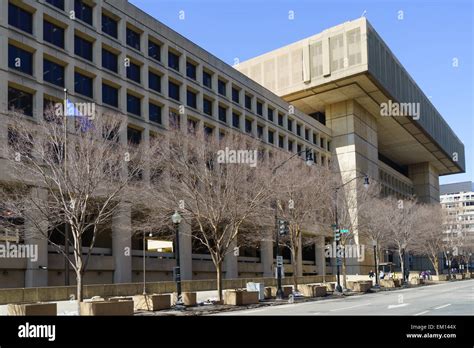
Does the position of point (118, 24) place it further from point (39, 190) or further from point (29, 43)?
point (39, 190)

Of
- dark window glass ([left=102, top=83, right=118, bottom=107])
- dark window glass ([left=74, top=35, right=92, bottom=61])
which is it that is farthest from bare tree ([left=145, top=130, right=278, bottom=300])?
dark window glass ([left=74, top=35, right=92, bottom=61])

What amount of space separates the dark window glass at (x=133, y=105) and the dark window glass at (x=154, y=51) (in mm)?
4819

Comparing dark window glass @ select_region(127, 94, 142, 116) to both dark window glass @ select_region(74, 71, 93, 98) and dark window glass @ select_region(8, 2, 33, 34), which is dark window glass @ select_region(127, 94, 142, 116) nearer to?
dark window glass @ select_region(74, 71, 93, 98)

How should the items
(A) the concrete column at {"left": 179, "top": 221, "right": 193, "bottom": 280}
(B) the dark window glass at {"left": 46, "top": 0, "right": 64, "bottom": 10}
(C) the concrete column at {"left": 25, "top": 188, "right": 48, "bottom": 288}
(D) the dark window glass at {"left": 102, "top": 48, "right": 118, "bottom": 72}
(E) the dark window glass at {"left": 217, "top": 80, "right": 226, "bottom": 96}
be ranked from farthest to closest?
(E) the dark window glass at {"left": 217, "top": 80, "right": 226, "bottom": 96} < (A) the concrete column at {"left": 179, "top": 221, "right": 193, "bottom": 280} < (D) the dark window glass at {"left": 102, "top": 48, "right": 118, "bottom": 72} < (B) the dark window glass at {"left": 46, "top": 0, "right": 64, "bottom": 10} < (C) the concrete column at {"left": 25, "top": 188, "right": 48, "bottom": 288}

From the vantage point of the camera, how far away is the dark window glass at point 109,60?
4541cm

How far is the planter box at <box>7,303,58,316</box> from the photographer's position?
17672 millimetres

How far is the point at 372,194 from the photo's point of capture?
59.9 metres

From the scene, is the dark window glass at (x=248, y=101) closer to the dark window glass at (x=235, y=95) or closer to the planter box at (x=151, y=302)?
the dark window glass at (x=235, y=95)

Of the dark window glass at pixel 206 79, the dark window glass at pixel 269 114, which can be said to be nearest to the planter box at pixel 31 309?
the dark window glass at pixel 206 79

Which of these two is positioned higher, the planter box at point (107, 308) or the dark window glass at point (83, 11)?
the dark window glass at point (83, 11)

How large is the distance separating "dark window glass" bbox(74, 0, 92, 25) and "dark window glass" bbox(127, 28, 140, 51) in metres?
4.59

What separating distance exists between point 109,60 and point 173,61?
8579 millimetres

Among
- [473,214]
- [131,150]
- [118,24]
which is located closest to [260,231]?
[131,150]
